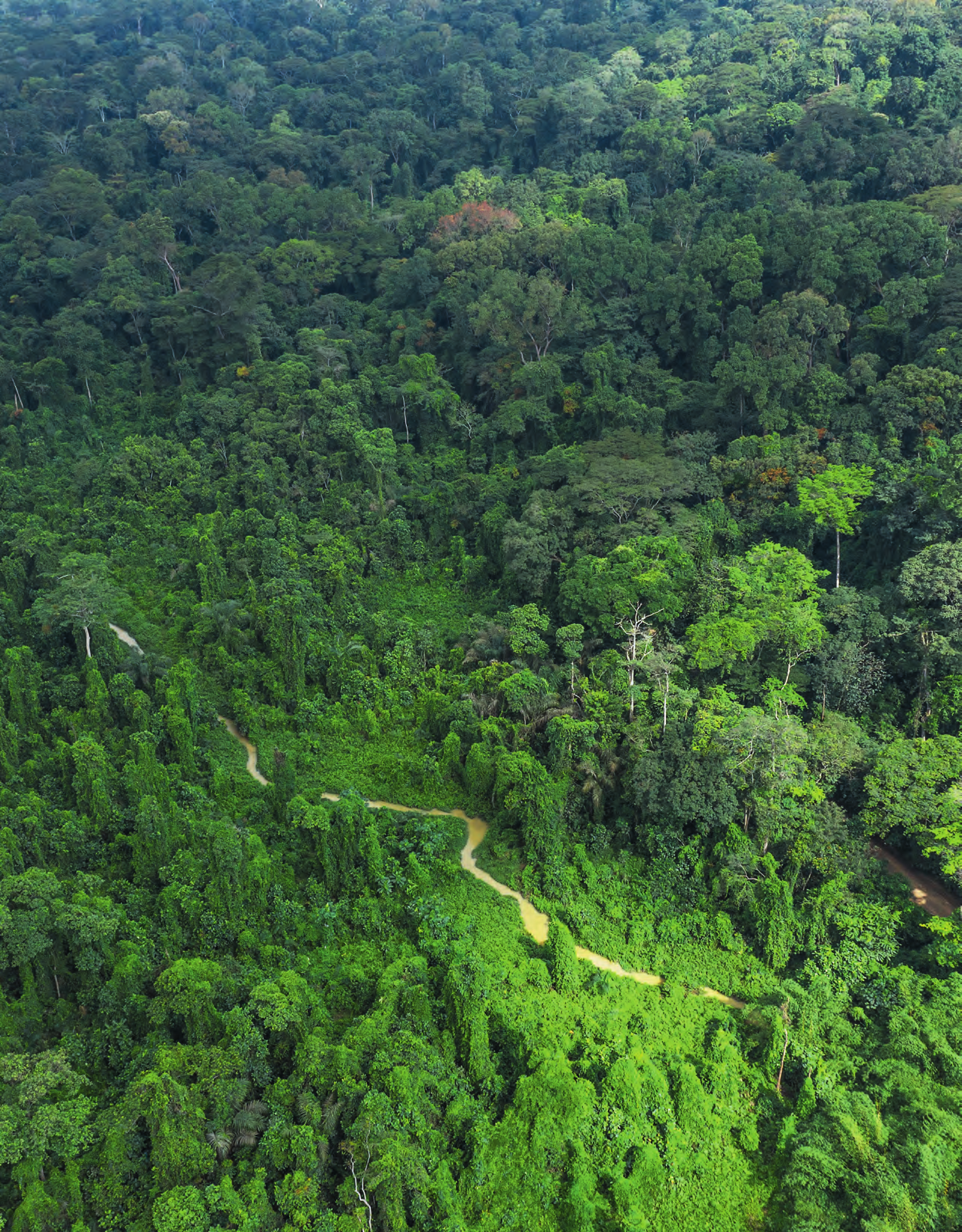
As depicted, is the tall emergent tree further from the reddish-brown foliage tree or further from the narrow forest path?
the reddish-brown foliage tree

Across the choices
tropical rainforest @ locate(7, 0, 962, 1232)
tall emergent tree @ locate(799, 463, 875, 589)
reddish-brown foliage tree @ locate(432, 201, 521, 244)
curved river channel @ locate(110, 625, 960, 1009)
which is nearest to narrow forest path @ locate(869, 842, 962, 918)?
curved river channel @ locate(110, 625, 960, 1009)

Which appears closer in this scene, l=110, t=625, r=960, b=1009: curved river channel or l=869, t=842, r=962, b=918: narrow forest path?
l=110, t=625, r=960, b=1009: curved river channel

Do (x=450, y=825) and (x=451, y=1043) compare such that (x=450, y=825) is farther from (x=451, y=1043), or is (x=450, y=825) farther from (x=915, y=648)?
(x=915, y=648)

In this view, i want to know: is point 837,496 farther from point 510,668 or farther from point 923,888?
point 923,888

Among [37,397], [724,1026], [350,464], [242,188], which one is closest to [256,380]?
[350,464]

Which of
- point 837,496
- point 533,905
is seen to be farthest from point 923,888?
point 837,496

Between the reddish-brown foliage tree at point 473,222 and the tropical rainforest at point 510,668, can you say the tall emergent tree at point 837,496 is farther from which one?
the reddish-brown foliage tree at point 473,222

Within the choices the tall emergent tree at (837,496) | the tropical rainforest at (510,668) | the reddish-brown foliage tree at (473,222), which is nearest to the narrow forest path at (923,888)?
the tropical rainforest at (510,668)
